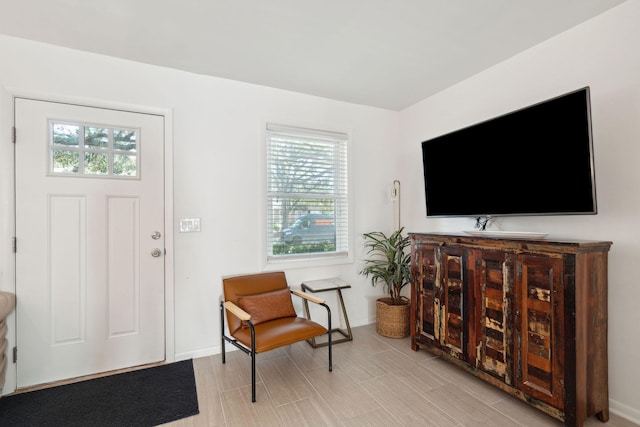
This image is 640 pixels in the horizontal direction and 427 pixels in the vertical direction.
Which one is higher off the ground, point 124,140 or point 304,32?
point 304,32

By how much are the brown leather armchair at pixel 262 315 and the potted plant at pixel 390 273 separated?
3.02ft

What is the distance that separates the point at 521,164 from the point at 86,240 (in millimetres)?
3399

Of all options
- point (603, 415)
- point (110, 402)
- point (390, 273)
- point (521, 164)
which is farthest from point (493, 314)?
point (110, 402)

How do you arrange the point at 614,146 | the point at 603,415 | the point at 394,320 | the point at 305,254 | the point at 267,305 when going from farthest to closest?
the point at 305,254 → the point at 394,320 → the point at 267,305 → the point at 614,146 → the point at 603,415

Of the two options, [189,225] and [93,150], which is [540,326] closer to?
[189,225]

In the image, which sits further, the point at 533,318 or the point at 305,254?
the point at 305,254

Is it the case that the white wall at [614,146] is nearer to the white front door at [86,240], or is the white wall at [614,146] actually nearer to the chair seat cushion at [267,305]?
the chair seat cushion at [267,305]

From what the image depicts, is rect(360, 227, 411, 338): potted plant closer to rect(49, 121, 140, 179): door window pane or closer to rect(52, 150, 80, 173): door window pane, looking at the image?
rect(49, 121, 140, 179): door window pane

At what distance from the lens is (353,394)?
7.06ft

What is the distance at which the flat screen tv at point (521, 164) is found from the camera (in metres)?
1.83

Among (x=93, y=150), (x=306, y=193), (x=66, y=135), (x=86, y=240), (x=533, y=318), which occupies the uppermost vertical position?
(x=66, y=135)

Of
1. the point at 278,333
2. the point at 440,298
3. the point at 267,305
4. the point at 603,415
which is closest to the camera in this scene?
the point at 603,415

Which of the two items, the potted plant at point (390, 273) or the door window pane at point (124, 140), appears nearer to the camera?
the door window pane at point (124, 140)

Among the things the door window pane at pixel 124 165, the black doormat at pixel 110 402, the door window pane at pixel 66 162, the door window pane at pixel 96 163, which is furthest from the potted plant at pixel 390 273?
the door window pane at pixel 66 162
